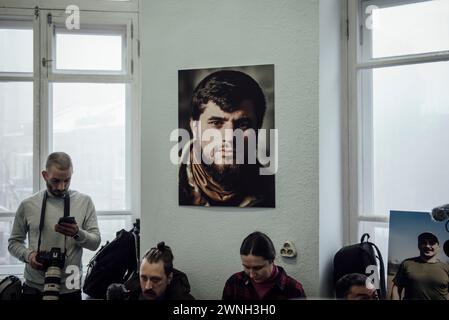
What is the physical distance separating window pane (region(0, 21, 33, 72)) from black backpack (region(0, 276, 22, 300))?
4.57 ft

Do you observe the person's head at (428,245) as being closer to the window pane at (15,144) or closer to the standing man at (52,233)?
the standing man at (52,233)

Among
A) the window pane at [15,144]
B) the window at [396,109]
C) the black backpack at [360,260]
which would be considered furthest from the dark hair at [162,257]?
the window pane at [15,144]

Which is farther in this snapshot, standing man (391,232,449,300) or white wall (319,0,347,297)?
white wall (319,0,347,297)

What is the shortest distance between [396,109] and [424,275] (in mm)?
916

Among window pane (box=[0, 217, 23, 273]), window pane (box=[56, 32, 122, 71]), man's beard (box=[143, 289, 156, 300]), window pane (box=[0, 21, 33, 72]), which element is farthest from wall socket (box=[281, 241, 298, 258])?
window pane (box=[0, 21, 33, 72])

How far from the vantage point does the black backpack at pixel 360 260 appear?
7.23ft

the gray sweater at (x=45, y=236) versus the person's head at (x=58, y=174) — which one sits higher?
the person's head at (x=58, y=174)

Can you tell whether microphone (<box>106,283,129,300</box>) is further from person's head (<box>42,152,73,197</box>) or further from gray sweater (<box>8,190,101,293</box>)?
person's head (<box>42,152,73,197</box>)

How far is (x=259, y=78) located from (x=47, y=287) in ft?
4.96

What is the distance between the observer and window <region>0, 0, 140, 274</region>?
290 cm

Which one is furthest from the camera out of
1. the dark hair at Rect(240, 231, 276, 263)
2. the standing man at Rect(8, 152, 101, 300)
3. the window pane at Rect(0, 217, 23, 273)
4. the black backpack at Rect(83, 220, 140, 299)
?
the window pane at Rect(0, 217, 23, 273)

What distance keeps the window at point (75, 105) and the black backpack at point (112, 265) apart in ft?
1.28

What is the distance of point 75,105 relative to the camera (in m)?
2.96
